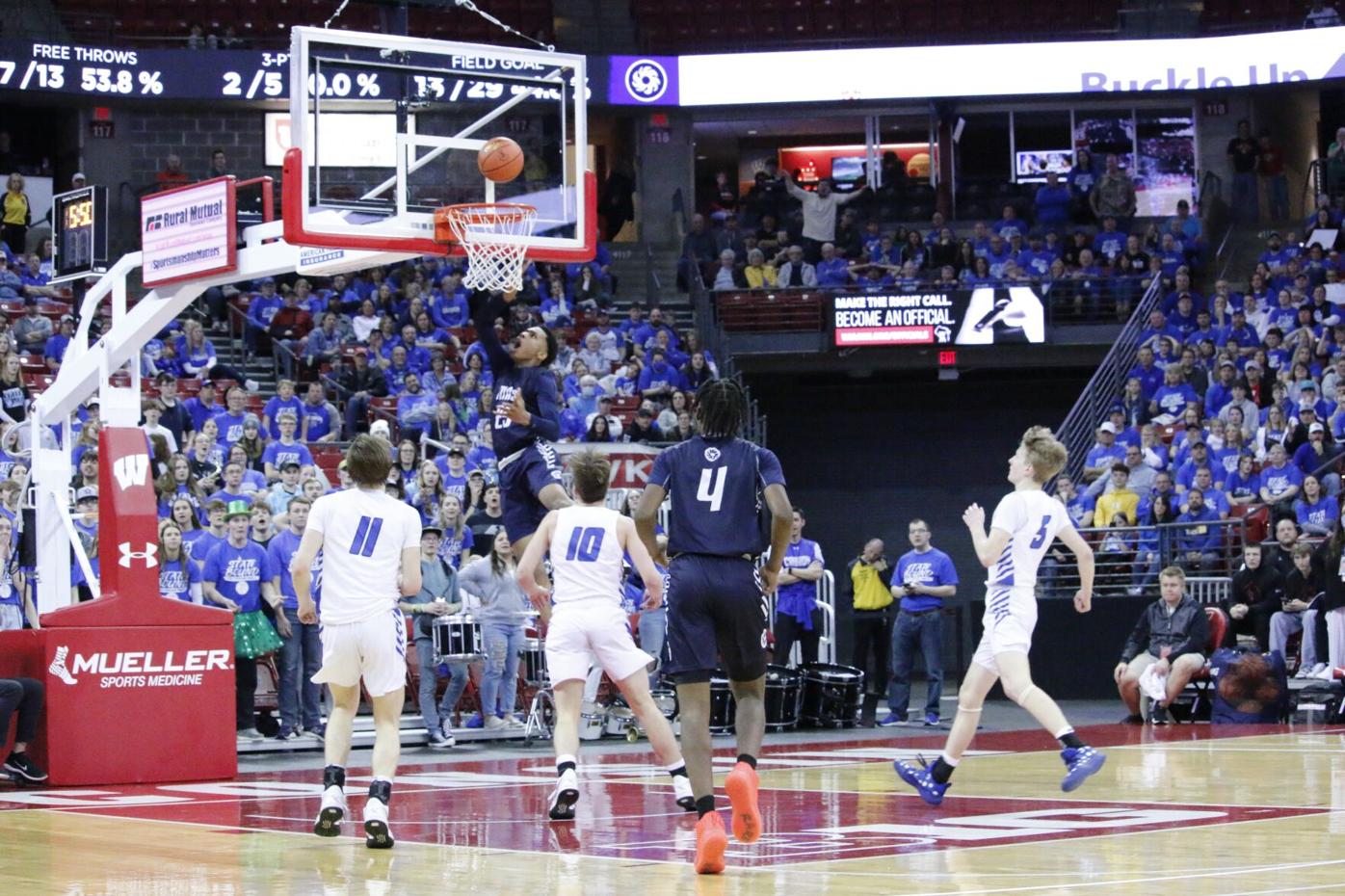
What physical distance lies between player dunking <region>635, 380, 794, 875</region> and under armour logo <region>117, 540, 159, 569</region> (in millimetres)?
6327

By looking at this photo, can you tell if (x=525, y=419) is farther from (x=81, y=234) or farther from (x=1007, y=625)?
(x=81, y=234)

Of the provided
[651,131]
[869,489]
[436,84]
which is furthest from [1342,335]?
[436,84]

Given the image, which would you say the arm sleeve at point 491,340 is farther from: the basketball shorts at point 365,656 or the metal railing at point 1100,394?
the metal railing at point 1100,394

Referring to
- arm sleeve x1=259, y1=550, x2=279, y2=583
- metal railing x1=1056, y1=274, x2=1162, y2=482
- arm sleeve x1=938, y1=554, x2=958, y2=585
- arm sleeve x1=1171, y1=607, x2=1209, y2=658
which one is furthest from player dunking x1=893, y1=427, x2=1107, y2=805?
metal railing x1=1056, y1=274, x2=1162, y2=482

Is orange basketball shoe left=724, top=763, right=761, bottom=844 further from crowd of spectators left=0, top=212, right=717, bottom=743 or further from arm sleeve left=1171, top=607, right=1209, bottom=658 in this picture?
arm sleeve left=1171, top=607, right=1209, bottom=658

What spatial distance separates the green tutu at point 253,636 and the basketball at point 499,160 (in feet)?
15.9

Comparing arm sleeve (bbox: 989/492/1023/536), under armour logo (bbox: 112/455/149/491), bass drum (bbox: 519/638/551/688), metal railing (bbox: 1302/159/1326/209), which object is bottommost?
bass drum (bbox: 519/638/551/688)

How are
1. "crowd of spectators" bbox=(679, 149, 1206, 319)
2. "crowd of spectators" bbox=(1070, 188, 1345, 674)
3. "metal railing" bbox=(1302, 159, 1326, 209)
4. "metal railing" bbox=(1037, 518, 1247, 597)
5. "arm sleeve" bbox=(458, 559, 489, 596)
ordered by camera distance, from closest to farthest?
"arm sleeve" bbox=(458, 559, 489, 596) → "crowd of spectators" bbox=(1070, 188, 1345, 674) → "metal railing" bbox=(1037, 518, 1247, 597) → "crowd of spectators" bbox=(679, 149, 1206, 319) → "metal railing" bbox=(1302, 159, 1326, 209)

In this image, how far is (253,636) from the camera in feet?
53.6

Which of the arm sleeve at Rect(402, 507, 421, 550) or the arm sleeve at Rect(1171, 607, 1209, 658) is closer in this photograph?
the arm sleeve at Rect(402, 507, 421, 550)

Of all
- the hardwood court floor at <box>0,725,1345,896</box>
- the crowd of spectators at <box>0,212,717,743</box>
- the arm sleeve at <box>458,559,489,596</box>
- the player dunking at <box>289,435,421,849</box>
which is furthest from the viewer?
the arm sleeve at <box>458,559,489,596</box>

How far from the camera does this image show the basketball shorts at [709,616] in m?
8.26

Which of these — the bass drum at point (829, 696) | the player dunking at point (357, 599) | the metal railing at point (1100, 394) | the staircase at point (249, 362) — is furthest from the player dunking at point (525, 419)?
the metal railing at point (1100, 394)

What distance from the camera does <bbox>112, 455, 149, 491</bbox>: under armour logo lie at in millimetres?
13758
